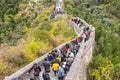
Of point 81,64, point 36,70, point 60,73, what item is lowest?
point 81,64

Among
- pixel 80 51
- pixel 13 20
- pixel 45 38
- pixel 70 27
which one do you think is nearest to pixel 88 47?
pixel 80 51

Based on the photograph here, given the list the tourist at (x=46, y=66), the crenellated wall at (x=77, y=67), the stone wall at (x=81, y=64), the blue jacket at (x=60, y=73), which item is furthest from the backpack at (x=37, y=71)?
the stone wall at (x=81, y=64)

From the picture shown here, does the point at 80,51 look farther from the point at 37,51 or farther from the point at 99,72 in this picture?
the point at 37,51

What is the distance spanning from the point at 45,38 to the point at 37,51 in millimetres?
3787

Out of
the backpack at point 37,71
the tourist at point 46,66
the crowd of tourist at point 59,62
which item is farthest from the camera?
the tourist at point 46,66

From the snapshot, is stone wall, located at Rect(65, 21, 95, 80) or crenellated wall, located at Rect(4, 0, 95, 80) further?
crenellated wall, located at Rect(4, 0, 95, 80)

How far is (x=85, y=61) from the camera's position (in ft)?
88.1

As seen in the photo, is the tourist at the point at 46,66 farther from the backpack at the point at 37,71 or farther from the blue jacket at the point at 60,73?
the blue jacket at the point at 60,73

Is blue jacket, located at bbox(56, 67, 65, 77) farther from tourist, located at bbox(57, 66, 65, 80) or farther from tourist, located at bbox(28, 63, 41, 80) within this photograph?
tourist, located at bbox(28, 63, 41, 80)

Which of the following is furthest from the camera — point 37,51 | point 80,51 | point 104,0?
point 104,0

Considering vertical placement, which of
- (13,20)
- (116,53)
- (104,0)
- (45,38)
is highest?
(45,38)

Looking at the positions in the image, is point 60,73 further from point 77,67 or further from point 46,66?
point 77,67

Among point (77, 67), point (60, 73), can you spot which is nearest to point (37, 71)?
point (60, 73)

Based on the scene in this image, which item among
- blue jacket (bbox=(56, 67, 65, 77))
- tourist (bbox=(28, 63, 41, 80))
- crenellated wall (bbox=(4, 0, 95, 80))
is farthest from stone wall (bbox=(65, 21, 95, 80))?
tourist (bbox=(28, 63, 41, 80))
